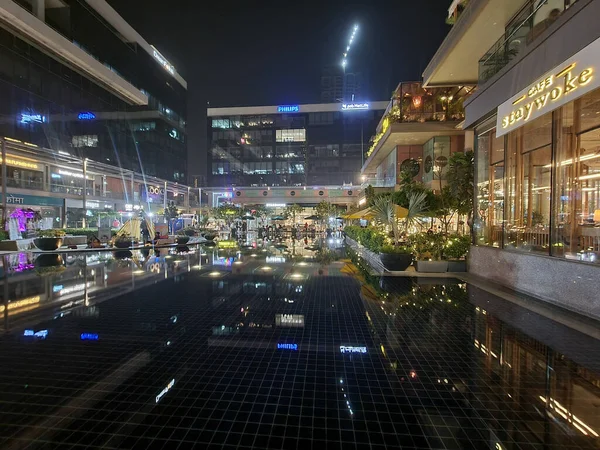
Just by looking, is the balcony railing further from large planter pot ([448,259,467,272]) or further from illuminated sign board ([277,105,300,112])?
illuminated sign board ([277,105,300,112])

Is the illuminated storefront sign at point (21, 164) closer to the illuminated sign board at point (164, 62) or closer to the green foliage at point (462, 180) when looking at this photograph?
the green foliage at point (462, 180)

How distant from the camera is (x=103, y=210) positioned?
34.2 m

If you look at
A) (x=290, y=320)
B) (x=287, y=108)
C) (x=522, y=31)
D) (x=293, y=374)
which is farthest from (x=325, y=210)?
(x=293, y=374)

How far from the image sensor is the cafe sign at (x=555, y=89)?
5.77m

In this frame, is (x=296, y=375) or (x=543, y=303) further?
(x=543, y=303)

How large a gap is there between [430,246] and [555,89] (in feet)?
20.3

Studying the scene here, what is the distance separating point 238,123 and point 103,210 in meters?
39.7

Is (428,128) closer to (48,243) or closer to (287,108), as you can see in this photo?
(48,243)

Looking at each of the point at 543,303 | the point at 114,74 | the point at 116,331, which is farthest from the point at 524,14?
the point at 114,74

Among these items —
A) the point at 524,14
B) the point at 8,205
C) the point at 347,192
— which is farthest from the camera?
the point at 347,192

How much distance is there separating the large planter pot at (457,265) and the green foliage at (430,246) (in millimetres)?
455

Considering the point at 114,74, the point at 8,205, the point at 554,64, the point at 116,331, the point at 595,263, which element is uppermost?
the point at 114,74

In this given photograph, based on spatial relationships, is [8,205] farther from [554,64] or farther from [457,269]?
[554,64]

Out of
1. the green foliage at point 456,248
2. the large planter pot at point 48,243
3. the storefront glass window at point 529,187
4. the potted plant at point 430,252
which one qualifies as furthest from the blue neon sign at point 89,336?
the large planter pot at point 48,243
